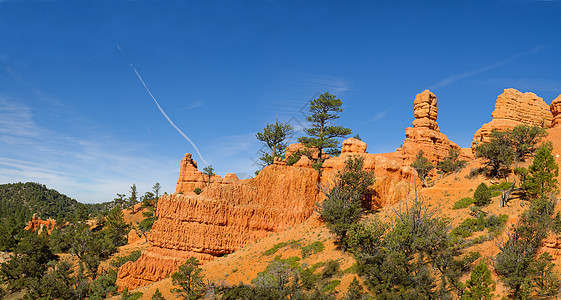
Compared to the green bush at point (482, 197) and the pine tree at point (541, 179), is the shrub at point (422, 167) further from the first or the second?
the pine tree at point (541, 179)

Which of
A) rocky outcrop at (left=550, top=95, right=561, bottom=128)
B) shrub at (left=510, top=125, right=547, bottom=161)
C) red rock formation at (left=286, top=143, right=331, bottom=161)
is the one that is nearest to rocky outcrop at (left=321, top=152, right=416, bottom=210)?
shrub at (left=510, top=125, right=547, bottom=161)

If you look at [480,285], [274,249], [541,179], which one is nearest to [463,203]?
[541,179]

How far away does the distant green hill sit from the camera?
455ft

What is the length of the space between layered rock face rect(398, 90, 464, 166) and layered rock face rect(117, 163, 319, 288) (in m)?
19.5

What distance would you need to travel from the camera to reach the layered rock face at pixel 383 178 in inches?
1440

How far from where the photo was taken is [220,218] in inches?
1399

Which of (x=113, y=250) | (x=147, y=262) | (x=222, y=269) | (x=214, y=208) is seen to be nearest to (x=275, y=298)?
(x=222, y=269)

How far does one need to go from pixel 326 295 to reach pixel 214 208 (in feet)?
51.4

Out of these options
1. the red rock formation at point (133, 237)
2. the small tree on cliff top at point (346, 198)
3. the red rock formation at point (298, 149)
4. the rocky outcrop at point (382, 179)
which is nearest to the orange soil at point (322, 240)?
the rocky outcrop at point (382, 179)

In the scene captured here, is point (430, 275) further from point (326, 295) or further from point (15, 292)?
point (15, 292)

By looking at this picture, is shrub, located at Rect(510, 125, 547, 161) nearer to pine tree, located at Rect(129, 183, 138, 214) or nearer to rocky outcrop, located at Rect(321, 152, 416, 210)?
rocky outcrop, located at Rect(321, 152, 416, 210)

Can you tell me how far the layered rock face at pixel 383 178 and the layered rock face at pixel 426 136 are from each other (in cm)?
1049

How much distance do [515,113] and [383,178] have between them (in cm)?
3277

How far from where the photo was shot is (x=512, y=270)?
2128 centimetres
